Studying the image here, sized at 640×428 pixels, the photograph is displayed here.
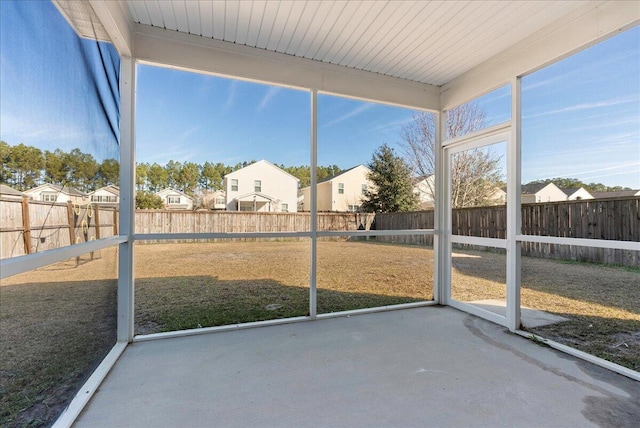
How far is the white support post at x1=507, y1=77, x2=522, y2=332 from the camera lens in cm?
298

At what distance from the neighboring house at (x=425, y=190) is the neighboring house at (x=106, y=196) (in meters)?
3.20

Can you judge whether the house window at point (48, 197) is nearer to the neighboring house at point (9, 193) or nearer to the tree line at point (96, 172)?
the tree line at point (96, 172)

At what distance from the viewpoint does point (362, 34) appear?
2.76 m

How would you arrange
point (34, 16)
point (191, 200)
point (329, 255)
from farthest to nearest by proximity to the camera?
point (329, 255), point (191, 200), point (34, 16)

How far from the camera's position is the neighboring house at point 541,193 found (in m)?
2.81

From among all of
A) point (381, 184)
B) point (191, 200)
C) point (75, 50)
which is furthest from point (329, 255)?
point (75, 50)

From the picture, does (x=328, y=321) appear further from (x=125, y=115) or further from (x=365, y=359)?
(x=125, y=115)

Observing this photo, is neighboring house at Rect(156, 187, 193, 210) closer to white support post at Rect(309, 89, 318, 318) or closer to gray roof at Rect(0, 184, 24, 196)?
→ white support post at Rect(309, 89, 318, 318)

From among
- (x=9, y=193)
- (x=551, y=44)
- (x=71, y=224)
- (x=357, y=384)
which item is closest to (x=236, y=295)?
(x=357, y=384)

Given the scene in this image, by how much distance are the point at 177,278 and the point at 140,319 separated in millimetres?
500

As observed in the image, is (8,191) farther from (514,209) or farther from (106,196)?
(514,209)

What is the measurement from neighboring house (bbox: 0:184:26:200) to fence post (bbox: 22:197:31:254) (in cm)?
4

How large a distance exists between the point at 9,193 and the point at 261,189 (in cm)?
214

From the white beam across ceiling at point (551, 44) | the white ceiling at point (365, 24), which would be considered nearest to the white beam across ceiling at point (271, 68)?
the white ceiling at point (365, 24)
